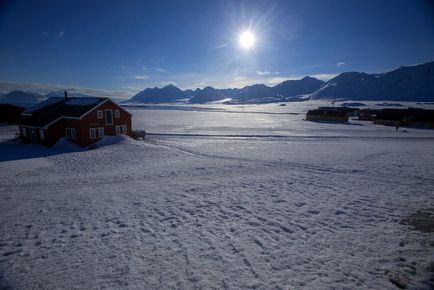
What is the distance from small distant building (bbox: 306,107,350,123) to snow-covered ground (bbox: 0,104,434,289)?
59138 mm

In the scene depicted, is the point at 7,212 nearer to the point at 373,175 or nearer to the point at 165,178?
the point at 165,178

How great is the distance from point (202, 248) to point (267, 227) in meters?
2.73

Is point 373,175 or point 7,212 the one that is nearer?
point 7,212

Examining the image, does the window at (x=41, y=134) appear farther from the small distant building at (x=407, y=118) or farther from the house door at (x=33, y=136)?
the small distant building at (x=407, y=118)

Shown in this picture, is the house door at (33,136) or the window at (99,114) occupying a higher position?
the window at (99,114)

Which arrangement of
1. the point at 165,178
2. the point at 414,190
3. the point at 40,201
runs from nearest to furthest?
the point at 40,201 → the point at 414,190 → the point at 165,178

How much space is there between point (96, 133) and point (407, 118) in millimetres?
74627

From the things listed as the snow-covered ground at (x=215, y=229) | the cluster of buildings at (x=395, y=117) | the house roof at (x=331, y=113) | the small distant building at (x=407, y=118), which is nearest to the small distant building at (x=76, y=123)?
the snow-covered ground at (x=215, y=229)

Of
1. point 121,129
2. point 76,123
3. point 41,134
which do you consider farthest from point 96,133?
point 41,134

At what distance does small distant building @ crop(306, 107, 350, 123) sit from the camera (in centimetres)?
7047

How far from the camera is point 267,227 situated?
8.81 m

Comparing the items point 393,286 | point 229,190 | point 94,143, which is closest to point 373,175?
point 229,190

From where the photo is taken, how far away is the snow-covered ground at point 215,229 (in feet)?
20.6

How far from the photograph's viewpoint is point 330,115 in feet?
243
